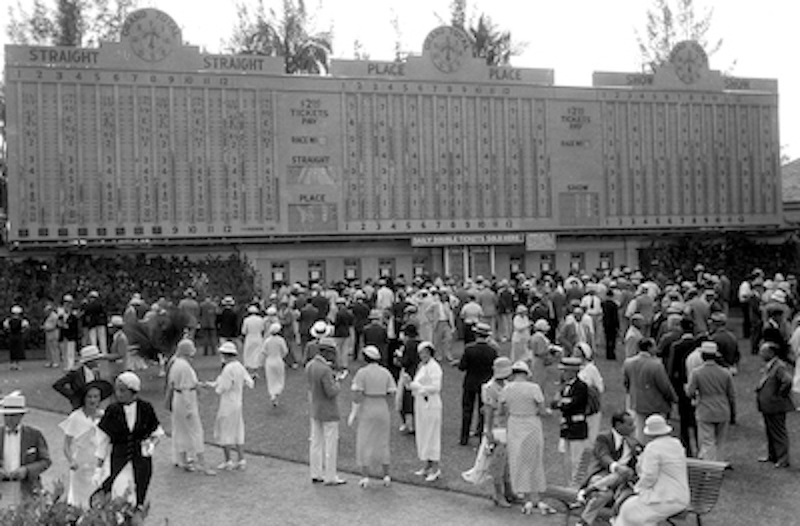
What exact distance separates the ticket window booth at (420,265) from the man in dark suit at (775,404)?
19.4 meters

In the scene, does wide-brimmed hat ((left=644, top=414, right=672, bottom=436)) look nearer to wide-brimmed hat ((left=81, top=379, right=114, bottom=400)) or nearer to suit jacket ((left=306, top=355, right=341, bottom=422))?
suit jacket ((left=306, top=355, right=341, bottom=422))

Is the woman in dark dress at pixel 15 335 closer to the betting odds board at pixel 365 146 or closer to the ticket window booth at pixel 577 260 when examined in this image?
the betting odds board at pixel 365 146

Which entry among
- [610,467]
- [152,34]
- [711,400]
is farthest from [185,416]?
[152,34]

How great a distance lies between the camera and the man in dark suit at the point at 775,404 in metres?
12.8

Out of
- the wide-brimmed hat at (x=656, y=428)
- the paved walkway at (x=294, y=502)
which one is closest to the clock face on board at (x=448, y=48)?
the paved walkway at (x=294, y=502)

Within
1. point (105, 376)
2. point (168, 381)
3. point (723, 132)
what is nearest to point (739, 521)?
point (168, 381)

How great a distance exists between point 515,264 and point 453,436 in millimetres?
18148

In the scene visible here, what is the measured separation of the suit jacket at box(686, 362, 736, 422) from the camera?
12406mm

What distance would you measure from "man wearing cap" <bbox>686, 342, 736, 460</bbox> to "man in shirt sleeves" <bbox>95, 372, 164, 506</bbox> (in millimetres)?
6990

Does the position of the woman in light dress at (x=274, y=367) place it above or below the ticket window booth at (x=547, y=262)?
below

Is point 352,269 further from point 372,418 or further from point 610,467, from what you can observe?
point 610,467

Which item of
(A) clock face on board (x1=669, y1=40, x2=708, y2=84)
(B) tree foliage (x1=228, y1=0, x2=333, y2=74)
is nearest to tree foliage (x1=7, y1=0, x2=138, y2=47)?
(B) tree foliage (x1=228, y1=0, x2=333, y2=74)

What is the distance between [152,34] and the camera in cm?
2841

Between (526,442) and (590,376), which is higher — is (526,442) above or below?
below
